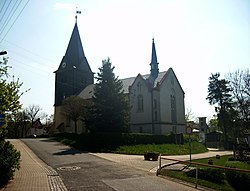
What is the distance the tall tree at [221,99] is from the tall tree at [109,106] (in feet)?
74.2

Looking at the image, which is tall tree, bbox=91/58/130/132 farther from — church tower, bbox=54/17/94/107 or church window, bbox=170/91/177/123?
church tower, bbox=54/17/94/107

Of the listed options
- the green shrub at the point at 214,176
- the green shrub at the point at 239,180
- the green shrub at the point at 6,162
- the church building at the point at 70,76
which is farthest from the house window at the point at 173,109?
the green shrub at the point at 6,162

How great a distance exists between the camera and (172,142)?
37281mm

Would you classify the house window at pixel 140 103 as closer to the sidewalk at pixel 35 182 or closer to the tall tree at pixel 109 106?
the tall tree at pixel 109 106

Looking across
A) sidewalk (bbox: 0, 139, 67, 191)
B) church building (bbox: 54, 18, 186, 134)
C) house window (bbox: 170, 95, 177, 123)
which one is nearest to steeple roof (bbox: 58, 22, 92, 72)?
church building (bbox: 54, 18, 186, 134)

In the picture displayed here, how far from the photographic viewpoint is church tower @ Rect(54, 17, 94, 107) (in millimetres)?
56344

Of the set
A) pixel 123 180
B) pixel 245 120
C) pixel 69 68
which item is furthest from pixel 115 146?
pixel 69 68

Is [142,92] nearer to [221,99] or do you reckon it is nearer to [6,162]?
[221,99]

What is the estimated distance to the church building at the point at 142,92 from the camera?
146 ft

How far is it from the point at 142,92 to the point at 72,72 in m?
17.9

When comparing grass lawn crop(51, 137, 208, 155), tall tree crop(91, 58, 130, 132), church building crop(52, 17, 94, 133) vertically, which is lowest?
grass lawn crop(51, 137, 208, 155)

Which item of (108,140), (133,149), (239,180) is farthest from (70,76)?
(239,180)

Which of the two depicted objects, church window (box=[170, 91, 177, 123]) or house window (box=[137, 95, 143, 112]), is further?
church window (box=[170, 91, 177, 123])

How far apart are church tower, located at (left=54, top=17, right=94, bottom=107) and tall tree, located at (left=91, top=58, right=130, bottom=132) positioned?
21737 millimetres
